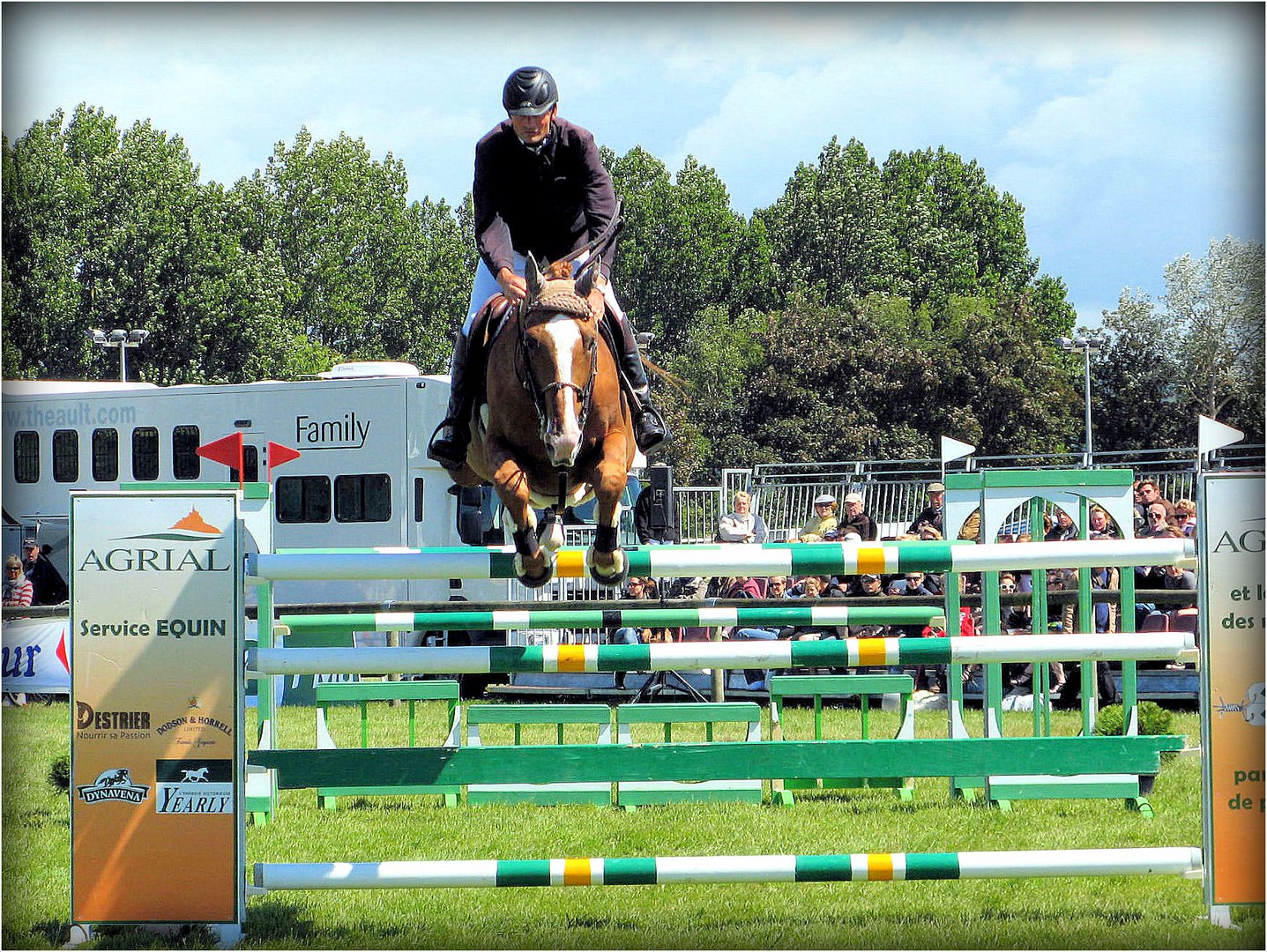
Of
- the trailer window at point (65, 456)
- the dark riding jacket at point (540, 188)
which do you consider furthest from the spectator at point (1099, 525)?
the trailer window at point (65, 456)

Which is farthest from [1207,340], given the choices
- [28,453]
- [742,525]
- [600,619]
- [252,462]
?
[600,619]

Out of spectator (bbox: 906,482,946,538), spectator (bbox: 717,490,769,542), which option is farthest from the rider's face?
spectator (bbox: 906,482,946,538)

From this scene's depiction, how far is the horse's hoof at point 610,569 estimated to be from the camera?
4.96 m

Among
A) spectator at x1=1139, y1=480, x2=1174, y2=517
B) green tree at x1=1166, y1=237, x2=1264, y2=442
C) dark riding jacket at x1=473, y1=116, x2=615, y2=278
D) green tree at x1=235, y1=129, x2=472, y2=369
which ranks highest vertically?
green tree at x1=235, y1=129, x2=472, y2=369

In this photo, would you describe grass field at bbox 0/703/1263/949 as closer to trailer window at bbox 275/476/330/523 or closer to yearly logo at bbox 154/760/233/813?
yearly logo at bbox 154/760/233/813

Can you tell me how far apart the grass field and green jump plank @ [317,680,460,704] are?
2.01ft

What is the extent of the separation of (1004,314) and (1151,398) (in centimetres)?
615

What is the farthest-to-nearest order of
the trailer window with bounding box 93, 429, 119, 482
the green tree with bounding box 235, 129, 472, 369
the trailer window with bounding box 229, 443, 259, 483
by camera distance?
1. the green tree with bounding box 235, 129, 472, 369
2. the trailer window with bounding box 93, 429, 119, 482
3. the trailer window with bounding box 229, 443, 259, 483

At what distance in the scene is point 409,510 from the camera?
1436 centimetres

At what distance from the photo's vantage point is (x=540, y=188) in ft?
19.3

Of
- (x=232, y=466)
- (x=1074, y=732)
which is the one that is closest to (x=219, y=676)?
(x=1074, y=732)

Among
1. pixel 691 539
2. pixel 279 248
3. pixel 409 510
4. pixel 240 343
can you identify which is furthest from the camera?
pixel 279 248

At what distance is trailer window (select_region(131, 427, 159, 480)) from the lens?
1577 cm

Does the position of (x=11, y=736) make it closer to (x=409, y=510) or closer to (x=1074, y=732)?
(x=1074, y=732)
